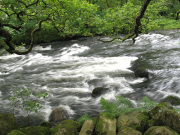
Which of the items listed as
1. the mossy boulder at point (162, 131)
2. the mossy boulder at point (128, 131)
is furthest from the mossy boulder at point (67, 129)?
the mossy boulder at point (162, 131)

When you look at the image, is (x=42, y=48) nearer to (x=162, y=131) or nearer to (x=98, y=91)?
(x=98, y=91)

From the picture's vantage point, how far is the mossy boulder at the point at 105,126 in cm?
394

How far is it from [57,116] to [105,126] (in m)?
2.65

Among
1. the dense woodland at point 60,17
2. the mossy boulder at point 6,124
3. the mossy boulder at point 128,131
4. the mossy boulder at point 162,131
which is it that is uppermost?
the dense woodland at point 60,17

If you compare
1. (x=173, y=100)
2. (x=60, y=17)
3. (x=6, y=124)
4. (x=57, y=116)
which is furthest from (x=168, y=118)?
(x=60, y=17)

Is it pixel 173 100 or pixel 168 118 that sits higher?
pixel 168 118

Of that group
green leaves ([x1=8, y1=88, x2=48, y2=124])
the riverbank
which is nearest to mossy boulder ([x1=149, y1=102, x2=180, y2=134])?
the riverbank

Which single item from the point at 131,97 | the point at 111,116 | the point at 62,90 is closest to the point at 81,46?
the point at 62,90

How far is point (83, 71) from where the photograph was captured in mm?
11164

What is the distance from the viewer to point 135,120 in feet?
13.6

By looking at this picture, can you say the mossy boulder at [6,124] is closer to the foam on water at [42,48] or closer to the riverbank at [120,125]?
the riverbank at [120,125]

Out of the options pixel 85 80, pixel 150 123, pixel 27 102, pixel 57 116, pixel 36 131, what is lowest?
pixel 85 80

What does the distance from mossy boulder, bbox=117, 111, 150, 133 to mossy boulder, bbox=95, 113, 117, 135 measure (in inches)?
7.0

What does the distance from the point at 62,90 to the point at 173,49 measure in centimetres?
1033
